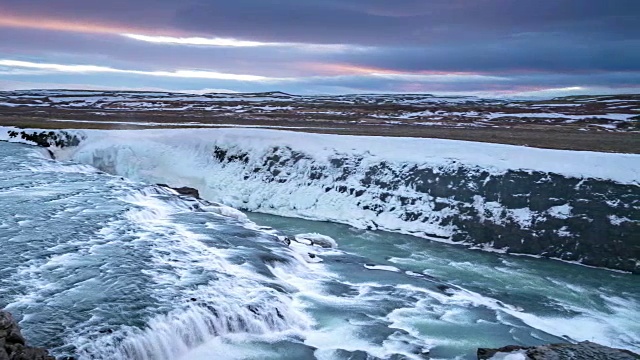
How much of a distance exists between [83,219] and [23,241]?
3.37 m

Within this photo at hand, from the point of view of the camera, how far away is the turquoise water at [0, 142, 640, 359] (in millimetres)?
11258

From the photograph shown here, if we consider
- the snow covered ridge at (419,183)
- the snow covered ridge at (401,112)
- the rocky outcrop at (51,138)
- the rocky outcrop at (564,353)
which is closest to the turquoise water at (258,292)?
the rocky outcrop at (564,353)

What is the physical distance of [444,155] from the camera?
27.8m

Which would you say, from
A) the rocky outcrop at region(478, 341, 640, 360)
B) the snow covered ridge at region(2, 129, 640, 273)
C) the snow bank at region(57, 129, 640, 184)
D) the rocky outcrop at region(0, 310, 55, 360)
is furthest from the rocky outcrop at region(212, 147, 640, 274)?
the rocky outcrop at region(0, 310, 55, 360)

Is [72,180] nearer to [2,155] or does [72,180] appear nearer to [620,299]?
[2,155]

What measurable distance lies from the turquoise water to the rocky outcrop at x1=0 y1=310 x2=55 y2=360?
151 cm

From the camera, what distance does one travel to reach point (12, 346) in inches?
307

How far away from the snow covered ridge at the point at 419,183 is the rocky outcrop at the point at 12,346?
59.8 feet

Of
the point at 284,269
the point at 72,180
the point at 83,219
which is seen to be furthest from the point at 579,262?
the point at 72,180

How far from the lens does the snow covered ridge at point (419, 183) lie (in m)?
22.0

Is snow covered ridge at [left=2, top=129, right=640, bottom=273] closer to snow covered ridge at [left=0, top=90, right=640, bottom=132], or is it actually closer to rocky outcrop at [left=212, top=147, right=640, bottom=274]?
rocky outcrop at [left=212, top=147, right=640, bottom=274]

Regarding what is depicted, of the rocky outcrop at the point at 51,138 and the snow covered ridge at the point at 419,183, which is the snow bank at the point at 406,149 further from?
the rocky outcrop at the point at 51,138

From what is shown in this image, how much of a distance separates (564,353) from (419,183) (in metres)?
17.2

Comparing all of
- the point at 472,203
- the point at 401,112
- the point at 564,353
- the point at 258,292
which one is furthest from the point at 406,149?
the point at 401,112
